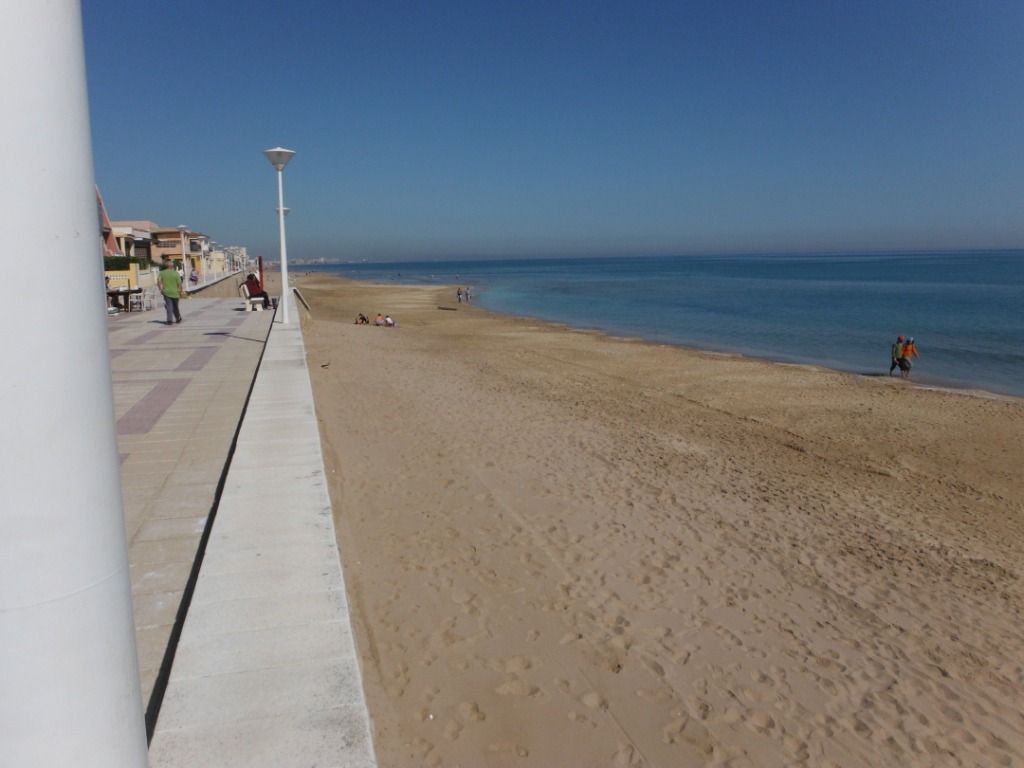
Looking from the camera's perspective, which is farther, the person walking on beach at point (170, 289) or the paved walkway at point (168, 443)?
the person walking on beach at point (170, 289)

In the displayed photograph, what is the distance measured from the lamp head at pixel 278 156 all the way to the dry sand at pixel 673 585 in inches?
288

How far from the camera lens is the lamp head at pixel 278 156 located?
1562 cm

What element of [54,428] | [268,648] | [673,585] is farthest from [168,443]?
[54,428]

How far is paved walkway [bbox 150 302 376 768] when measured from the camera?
8.46ft

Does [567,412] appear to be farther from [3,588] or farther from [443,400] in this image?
[3,588]

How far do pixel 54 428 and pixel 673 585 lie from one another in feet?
13.7

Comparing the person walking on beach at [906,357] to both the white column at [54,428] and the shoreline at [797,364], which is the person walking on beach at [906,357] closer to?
the shoreline at [797,364]

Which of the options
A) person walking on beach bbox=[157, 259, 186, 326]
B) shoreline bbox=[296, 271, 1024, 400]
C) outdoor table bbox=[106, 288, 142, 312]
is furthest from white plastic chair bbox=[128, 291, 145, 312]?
shoreline bbox=[296, 271, 1024, 400]

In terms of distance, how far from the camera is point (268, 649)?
3.19 meters

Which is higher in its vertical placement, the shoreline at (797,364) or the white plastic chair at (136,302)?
the white plastic chair at (136,302)

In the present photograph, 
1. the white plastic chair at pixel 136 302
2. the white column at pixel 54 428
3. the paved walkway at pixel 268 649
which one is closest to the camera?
the white column at pixel 54 428

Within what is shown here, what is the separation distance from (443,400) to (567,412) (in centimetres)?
177

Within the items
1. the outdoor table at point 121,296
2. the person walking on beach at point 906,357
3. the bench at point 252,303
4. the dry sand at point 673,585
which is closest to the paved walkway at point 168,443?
the dry sand at point 673,585

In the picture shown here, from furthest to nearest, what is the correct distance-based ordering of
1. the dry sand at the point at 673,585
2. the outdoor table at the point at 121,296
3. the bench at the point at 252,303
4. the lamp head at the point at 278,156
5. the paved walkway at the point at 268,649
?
the bench at the point at 252,303 → the outdoor table at the point at 121,296 → the lamp head at the point at 278,156 → the dry sand at the point at 673,585 → the paved walkway at the point at 268,649
